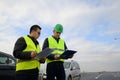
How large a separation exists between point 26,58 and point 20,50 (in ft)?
0.59

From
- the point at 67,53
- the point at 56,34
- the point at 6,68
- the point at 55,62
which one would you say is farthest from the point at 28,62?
the point at 6,68

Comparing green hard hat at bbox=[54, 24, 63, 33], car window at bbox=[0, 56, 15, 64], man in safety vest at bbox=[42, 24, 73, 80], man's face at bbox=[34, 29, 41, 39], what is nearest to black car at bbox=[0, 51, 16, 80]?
car window at bbox=[0, 56, 15, 64]

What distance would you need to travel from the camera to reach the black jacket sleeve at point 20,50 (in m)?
6.54

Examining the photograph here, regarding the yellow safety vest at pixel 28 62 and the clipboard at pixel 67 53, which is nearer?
the yellow safety vest at pixel 28 62

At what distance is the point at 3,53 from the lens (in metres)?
11.7

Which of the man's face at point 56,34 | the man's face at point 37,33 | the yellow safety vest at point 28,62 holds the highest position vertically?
the man's face at point 56,34

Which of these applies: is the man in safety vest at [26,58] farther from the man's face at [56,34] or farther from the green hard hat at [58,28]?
the man's face at [56,34]

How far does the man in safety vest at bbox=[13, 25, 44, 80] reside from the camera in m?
6.56

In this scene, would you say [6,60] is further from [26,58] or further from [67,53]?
[26,58]

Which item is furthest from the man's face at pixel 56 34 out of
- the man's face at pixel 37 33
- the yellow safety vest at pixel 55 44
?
the man's face at pixel 37 33

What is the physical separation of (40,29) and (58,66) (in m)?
1.50

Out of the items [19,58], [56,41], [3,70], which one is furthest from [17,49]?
[3,70]

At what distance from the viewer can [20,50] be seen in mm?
6613

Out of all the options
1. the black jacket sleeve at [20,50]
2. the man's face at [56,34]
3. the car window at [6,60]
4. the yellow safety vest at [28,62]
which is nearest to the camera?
the black jacket sleeve at [20,50]
